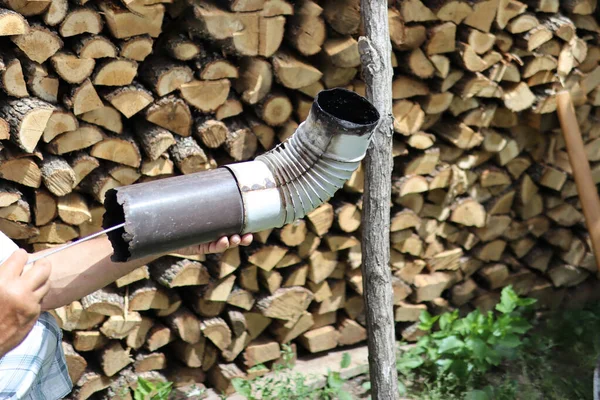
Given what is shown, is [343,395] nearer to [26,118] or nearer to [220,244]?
[220,244]

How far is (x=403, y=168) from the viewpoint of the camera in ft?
10.5

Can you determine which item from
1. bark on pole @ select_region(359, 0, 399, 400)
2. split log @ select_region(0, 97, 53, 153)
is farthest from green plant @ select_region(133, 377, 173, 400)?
split log @ select_region(0, 97, 53, 153)

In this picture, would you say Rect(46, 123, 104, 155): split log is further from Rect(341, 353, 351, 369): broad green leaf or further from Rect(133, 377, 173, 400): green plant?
Rect(341, 353, 351, 369): broad green leaf

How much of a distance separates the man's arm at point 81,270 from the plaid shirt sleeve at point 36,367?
9 cm

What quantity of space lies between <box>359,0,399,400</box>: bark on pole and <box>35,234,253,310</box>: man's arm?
2.16 feet

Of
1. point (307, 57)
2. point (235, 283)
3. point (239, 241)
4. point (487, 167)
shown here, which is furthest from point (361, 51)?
point (487, 167)

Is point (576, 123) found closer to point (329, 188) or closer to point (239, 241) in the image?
point (329, 188)

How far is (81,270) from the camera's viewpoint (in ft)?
6.58

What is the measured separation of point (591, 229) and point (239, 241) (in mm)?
1954

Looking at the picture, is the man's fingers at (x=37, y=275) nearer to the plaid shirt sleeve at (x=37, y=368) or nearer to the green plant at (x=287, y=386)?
the plaid shirt sleeve at (x=37, y=368)

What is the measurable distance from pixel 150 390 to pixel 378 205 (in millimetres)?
1176

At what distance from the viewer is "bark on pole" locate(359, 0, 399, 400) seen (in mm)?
2334

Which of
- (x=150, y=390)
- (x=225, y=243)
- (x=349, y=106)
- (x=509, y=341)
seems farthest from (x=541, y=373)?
(x=225, y=243)

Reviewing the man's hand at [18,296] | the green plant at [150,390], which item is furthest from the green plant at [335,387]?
the man's hand at [18,296]
